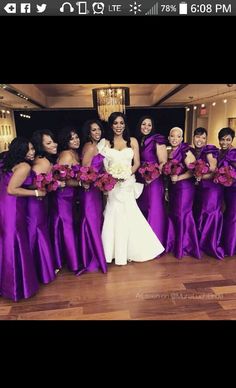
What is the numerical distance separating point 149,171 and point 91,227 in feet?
3.18

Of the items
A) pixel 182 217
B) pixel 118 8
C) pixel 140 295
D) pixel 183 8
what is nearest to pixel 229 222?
pixel 182 217

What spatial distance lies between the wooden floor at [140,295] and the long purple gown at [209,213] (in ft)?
0.85

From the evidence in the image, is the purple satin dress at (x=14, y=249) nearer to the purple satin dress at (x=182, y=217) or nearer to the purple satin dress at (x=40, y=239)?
the purple satin dress at (x=40, y=239)

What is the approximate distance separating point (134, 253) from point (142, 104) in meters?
1.88

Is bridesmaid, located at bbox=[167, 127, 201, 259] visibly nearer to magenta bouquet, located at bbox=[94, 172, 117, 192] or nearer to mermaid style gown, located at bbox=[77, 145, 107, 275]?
magenta bouquet, located at bbox=[94, 172, 117, 192]

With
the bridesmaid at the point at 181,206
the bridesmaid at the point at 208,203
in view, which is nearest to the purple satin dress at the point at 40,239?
the bridesmaid at the point at 181,206

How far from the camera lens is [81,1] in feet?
5.98

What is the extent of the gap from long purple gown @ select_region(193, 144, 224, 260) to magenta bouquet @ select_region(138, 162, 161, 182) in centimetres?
60

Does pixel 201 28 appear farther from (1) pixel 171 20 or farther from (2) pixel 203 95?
(2) pixel 203 95

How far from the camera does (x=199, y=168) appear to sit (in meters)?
3.79

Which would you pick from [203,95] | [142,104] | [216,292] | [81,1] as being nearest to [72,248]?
[216,292]

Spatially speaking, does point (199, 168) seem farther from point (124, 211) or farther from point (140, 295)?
point (140, 295)

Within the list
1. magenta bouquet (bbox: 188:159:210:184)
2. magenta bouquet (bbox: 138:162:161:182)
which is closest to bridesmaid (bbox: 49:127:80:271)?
magenta bouquet (bbox: 138:162:161:182)
